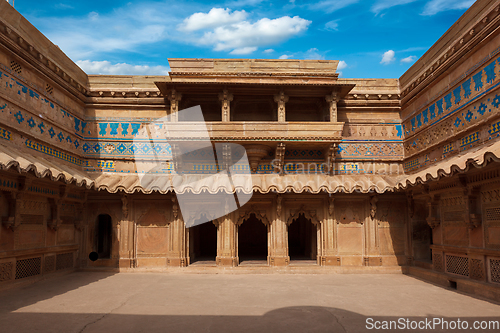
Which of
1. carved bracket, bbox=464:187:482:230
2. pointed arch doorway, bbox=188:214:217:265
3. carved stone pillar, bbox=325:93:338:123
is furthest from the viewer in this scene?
pointed arch doorway, bbox=188:214:217:265

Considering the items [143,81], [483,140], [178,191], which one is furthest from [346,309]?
[143,81]

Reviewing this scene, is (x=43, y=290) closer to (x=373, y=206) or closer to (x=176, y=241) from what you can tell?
(x=176, y=241)

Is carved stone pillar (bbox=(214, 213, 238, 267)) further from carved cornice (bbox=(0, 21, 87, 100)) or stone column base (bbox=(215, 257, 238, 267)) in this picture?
carved cornice (bbox=(0, 21, 87, 100))

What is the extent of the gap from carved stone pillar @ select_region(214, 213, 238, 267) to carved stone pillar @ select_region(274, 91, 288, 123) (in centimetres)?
393

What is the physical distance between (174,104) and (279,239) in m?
6.17

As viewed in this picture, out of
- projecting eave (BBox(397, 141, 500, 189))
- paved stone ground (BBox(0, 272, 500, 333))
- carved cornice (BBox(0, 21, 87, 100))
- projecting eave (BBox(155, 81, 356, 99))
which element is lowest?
paved stone ground (BBox(0, 272, 500, 333))

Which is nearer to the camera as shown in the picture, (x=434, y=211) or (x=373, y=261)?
(x=434, y=211)

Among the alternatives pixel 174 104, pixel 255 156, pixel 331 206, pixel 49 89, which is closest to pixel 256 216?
pixel 255 156

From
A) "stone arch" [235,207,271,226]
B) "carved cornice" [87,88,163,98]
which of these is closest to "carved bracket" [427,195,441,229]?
"stone arch" [235,207,271,226]

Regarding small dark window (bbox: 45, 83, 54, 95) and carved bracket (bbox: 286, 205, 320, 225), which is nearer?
small dark window (bbox: 45, 83, 54, 95)

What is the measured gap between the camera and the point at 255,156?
40.4 ft

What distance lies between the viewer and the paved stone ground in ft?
19.4

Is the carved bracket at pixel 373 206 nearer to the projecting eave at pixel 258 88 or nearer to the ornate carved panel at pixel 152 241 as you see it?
the projecting eave at pixel 258 88

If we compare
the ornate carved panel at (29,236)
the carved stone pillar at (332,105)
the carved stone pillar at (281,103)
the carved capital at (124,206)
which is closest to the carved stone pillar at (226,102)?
the carved stone pillar at (281,103)
